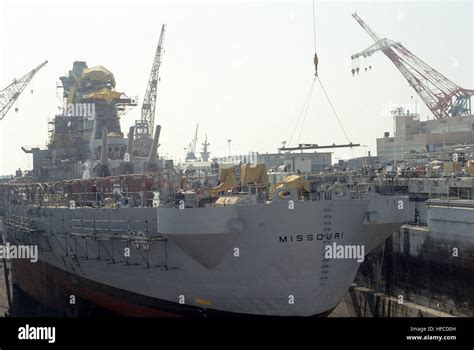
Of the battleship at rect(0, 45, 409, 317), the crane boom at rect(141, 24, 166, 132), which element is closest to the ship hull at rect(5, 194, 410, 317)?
the battleship at rect(0, 45, 409, 317)

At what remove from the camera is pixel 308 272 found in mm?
14672

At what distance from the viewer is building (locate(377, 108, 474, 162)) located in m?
52.4

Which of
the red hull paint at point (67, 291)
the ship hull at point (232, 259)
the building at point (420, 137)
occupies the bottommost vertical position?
the red hull paint at point (67, 291)

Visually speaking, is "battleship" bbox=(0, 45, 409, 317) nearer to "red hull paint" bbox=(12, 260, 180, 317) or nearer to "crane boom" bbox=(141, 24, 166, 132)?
"red hull paint" bbox=(12, 260, 180, 317)

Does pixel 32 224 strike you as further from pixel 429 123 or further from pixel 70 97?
pixel 429 123

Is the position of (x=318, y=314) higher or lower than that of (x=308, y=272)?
lower

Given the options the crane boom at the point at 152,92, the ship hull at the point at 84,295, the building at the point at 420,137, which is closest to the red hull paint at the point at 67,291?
the ship hull at the point at 84,295

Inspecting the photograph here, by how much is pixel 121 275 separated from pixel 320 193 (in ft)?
24.4

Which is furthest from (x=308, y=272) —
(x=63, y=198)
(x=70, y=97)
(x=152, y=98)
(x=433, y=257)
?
(x=152, y=98)

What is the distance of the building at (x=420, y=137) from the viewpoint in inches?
2062

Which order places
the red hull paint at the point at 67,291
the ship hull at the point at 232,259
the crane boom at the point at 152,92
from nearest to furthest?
the ship hull at the point at 232,259, the red hull paint at the point at 67,291, the crane boom at the point at 152,92

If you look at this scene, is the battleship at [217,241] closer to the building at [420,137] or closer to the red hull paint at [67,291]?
the red hull paint at [67,291]

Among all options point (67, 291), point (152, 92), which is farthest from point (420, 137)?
point (67, 291)

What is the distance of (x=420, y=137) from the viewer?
57.6 metres
